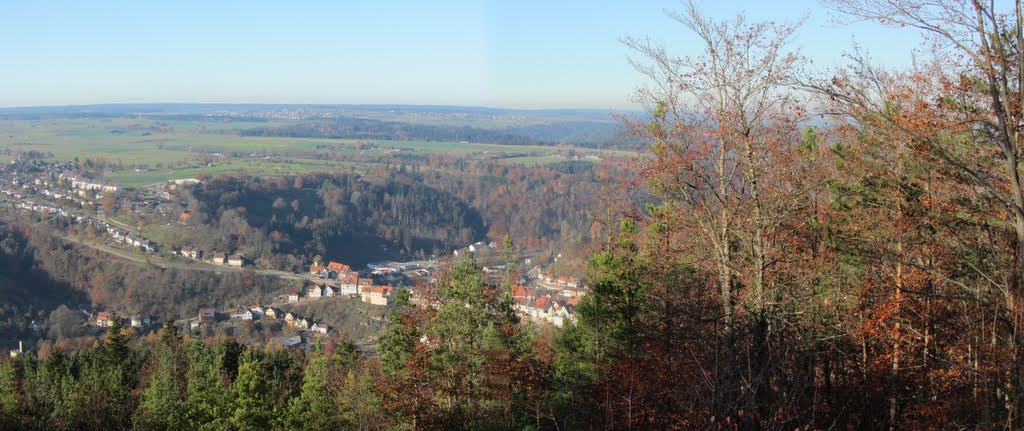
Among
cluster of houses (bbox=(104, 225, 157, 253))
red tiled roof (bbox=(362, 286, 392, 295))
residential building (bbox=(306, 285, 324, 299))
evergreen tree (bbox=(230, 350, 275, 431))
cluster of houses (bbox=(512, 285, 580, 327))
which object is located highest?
evergreen tree (bbox=(230, 350, 275, 431))

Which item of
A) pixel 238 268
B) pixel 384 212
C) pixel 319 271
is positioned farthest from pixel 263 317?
pixel 384 212

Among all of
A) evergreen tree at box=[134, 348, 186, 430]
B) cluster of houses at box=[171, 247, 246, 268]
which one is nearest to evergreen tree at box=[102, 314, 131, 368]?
evergreen tree at box=[134, 348, 186, 430]

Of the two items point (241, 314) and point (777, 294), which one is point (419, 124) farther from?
point (777, 294)

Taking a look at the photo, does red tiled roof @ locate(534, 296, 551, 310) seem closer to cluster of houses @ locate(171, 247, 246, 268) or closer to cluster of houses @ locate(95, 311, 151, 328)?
cluster of houses @ locate(95, 311, 151, 328)

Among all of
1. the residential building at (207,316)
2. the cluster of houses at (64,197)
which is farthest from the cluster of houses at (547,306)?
the cluster of houses at (64,197)

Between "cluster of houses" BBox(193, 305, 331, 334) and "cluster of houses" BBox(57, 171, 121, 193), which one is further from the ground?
"cluster of houses" BBox(57, 171, 121, 193)

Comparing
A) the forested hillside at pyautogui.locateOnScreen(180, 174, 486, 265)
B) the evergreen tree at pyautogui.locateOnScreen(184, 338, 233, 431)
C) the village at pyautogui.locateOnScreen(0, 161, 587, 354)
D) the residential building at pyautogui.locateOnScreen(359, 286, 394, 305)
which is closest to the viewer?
the evergreen tree at pyautogui.locateOnScreen(184, 338, 233, 431)

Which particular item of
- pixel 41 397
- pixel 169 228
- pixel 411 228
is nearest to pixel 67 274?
pixel 169 228
